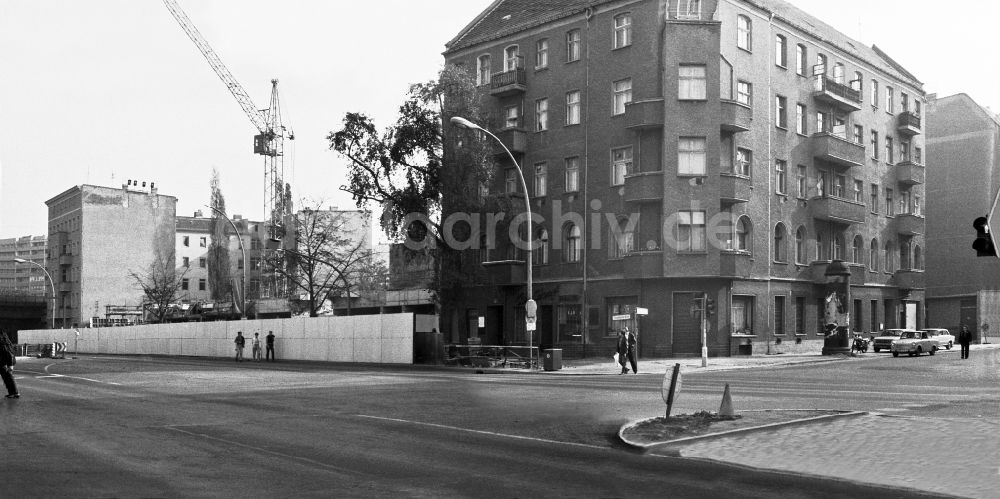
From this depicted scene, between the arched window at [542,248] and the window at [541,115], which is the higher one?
the window at [541,115]

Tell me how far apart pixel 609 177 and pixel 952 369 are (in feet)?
64.1

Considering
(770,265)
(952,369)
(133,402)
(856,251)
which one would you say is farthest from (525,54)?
(133,402)

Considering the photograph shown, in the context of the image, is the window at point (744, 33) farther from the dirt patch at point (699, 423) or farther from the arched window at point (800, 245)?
the dirt patch at point (699, 423)

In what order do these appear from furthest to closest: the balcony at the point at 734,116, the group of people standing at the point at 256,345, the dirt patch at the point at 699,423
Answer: the group of people standing at the point at 256,345
the balcony at the point at 734,116
the dirt patch at the point at 699,423

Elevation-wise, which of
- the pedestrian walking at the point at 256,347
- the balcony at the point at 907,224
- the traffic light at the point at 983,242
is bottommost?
the pedestrian walking at the point at 256,347

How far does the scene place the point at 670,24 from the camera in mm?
44125

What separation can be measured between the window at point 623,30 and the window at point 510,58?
22.9 feet

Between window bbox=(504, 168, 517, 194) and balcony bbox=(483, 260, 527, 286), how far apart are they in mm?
4562

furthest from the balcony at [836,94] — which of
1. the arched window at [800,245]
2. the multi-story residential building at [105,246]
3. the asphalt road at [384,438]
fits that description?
the multi-story residential building at [105,246]

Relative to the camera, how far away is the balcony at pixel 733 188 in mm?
44094

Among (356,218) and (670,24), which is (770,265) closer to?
(670,24)

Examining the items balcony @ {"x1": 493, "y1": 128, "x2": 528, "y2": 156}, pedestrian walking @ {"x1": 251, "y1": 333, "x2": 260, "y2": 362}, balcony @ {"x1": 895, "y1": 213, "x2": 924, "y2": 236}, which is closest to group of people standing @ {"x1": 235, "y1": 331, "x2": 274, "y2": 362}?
pedestrian walking @ {"x1": 251, "y1": 333, "x2": 260, "y2": 362}

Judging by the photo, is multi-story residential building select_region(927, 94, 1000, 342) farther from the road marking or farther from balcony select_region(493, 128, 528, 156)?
the road marking

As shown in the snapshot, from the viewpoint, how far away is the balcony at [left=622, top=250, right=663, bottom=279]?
43.7 meters
